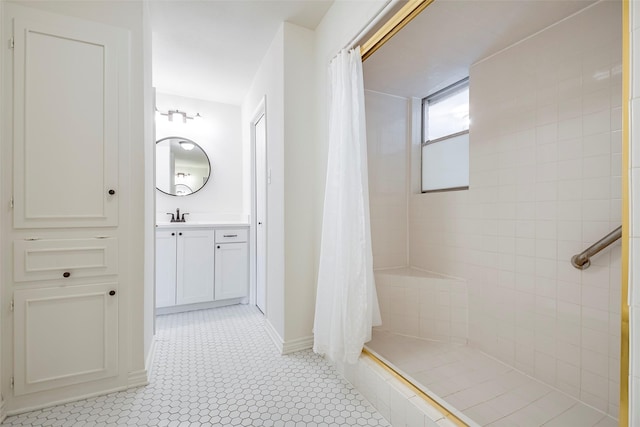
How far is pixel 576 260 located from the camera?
157cm

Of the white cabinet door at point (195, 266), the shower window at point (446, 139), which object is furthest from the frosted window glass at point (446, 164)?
the white cabinet door at point (195, 266)

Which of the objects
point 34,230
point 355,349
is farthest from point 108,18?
point 355,349

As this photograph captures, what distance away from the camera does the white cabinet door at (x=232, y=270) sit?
301 cm

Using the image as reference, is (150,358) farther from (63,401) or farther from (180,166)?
(180,166)

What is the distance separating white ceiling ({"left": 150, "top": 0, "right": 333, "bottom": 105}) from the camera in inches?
75.6

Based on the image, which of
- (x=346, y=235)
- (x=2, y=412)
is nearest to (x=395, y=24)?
(x=346, y=235)

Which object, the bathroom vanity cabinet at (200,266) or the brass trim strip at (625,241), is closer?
the brass trim strip at (625,241)

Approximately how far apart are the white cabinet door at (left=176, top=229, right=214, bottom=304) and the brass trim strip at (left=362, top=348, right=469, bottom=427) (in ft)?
6.13

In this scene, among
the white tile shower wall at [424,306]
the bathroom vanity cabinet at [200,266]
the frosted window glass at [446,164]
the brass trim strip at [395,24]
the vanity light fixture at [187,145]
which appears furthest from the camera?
the vanity light fixture at [187,145]

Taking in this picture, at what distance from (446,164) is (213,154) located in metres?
2.58

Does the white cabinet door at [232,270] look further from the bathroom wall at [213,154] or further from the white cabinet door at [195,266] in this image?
the bathroom wall at [213,154]

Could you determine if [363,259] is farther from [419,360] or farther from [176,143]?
[176,143]

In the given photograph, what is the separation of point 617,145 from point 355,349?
67.2 inches

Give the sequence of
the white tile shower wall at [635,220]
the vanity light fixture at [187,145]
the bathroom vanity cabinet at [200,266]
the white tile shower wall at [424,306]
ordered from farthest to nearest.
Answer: the vanity light fixture at [187,145] < the bathroom vanity cabinet at [200,266] < the white tile shower wall at [424,306] < the white tile shower wall at [635,220]
